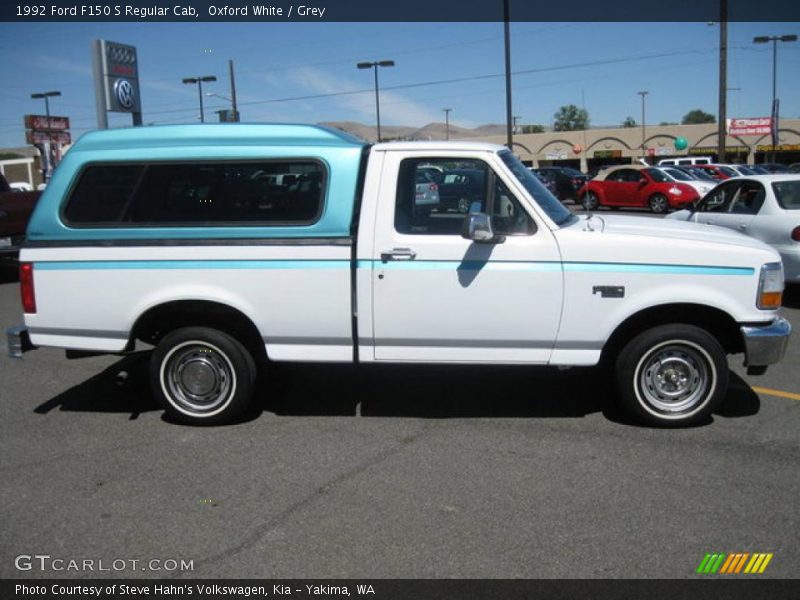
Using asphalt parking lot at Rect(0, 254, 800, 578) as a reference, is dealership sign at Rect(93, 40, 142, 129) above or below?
above

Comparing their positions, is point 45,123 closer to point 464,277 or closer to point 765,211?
point 765,211

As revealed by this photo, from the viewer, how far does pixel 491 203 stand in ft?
17.1

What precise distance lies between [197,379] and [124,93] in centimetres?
1708

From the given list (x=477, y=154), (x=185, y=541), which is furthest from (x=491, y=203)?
(x=185, y=541)

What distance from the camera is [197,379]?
5.55m

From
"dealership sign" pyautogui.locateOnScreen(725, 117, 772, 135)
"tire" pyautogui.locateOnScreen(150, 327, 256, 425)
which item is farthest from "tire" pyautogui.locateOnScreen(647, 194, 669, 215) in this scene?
"dealership sign" pyautogui.locateOnScreen(725, 117, 772, 135)

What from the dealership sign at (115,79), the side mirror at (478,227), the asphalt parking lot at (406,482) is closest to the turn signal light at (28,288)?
the asphalt parking lot at (406,482)

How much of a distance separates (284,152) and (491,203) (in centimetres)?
154

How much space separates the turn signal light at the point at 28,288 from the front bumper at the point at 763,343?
5115 mm

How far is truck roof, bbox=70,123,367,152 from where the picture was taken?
17.5 ft

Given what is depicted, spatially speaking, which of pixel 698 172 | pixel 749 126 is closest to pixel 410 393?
pixel 698 172

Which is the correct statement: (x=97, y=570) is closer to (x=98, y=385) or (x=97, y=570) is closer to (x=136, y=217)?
(x=136, y=217)

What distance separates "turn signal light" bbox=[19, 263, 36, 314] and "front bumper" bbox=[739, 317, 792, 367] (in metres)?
5.12

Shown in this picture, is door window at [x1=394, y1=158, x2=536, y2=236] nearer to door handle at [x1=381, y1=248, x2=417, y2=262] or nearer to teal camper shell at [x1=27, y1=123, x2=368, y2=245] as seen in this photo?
door handle at [x1=381, y1=248, x2=417, y2=262]
